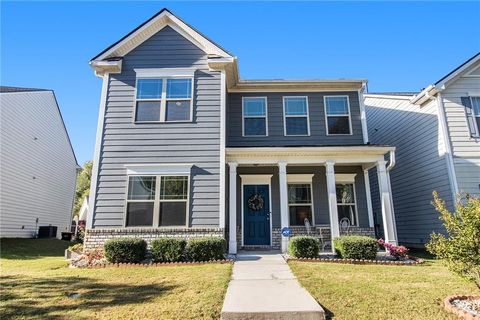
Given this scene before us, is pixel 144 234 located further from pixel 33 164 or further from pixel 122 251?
pixel 33 164

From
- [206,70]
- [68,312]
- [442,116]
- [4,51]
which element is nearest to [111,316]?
[68,312]

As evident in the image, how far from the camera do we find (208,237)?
28.2 feet

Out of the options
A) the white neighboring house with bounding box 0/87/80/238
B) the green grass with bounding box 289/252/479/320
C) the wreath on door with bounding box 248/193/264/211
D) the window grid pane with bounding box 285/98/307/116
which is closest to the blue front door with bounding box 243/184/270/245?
the wreath on door with bounding box 248/193/264/211

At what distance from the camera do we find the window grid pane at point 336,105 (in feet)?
38.2

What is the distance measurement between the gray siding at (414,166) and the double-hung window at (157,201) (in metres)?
9.01

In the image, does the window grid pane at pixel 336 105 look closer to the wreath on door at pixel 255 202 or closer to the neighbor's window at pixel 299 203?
the neighbor's window at pixel 299 203

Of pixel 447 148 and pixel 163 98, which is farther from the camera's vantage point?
pixel 447 148

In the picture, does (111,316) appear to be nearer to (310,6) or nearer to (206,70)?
(206,70)

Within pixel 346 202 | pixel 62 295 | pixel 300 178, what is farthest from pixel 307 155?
pixel 62 295

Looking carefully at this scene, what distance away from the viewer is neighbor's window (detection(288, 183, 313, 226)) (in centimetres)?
1116

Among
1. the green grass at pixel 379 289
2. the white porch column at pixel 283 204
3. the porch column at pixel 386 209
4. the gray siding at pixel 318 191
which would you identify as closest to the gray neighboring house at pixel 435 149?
the porch column at pixel 386 209

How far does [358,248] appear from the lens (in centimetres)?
810

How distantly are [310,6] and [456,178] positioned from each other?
7.64 metres

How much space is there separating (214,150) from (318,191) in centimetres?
447
